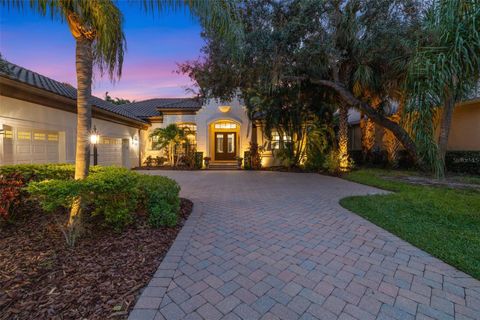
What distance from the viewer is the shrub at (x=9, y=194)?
12.1 ft

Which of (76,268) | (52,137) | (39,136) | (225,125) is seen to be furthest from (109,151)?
(76,268)

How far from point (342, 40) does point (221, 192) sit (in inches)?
285

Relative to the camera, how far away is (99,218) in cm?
402

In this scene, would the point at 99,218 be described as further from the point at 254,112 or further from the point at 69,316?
the point at 254,112

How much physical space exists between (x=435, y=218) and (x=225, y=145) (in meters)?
13.6

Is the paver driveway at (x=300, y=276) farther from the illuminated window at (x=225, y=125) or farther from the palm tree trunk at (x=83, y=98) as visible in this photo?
the illuminated window at (x=225, y=125)

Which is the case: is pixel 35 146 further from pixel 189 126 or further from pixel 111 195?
pixel 189 126

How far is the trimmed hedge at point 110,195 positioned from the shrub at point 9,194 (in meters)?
0.19

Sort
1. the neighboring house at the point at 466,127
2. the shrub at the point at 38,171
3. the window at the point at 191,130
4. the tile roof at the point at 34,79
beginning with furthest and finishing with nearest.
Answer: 1. the window at the point at 191,130
2. the neighboring house at the point at 466,127
3. the tile roof at the point at 34,79
4. the shrub at the point at 38,171

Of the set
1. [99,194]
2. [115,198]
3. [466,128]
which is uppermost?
[466,128]

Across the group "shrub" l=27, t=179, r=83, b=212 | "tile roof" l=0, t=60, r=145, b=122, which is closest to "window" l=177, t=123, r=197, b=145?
"tile roof" l=0, t=60, r=145, b=122

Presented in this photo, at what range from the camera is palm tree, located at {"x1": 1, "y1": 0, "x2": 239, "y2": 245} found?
3.38m

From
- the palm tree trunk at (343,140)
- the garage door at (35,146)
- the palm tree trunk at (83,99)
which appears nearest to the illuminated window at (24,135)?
the garage door at (35,146)

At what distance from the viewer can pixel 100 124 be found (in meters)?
10.6
